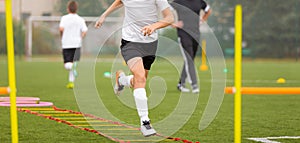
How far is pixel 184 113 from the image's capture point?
8719 millimetres

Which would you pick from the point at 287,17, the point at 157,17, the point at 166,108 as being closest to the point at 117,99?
the point at 166,108

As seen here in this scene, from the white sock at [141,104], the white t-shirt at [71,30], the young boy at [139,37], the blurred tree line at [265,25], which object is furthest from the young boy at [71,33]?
the blurred tree line at [265,25]

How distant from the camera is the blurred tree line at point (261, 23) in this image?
28319mm

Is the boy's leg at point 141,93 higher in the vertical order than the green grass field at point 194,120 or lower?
higher

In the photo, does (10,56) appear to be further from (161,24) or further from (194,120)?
(194,120)

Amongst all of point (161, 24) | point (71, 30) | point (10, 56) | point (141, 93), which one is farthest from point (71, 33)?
point (10, 56)

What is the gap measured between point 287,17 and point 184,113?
20.9 meters

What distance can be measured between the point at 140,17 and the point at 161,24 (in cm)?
48

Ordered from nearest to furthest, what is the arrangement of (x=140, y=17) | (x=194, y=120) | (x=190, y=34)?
(x=140, y=17), (x=194, y=120), (x=190, y=34)

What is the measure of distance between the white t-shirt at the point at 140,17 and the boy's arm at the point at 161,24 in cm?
14

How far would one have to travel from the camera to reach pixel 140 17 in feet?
22.0

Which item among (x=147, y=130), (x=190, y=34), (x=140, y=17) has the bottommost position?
(x=147, y=130)

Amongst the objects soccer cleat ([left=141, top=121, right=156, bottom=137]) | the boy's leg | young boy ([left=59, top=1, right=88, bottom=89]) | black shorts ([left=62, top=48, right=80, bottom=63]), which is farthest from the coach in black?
soccer cleat ([left=141, top=121, right=156, bottom=137])

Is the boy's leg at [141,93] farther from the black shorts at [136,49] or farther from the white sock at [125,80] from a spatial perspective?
the white sock at [125,80]
